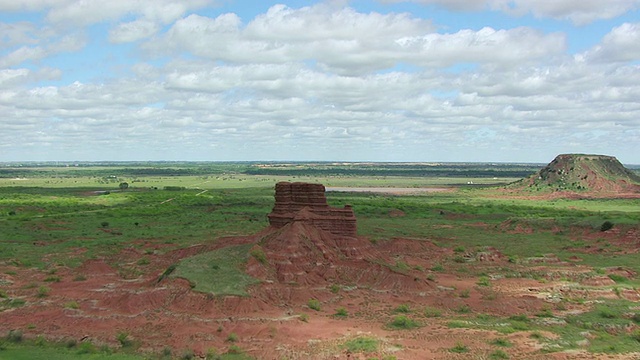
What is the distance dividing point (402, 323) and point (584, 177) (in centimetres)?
15489

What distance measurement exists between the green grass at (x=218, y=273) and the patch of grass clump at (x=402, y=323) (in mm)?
10649

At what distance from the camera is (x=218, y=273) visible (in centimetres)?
4378

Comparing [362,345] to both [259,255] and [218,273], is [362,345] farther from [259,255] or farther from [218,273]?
[259,255]

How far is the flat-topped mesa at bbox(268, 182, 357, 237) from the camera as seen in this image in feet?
182

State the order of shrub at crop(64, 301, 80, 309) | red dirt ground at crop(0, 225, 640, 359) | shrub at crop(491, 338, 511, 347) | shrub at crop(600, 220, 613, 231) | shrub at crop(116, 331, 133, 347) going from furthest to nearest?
shrub at crop(600, 220, 613, 231)
shrub at crop(64, 301, 80, 309)
red dirt ground at crop(0, 225, 640, 359)
shrub at crop(491, 338, 511, 347)
shrub at crop(116, 331, 133, 347)

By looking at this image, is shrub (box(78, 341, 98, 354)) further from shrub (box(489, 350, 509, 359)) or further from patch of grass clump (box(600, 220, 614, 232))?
patch of grass clump (box(600, 220, 614, 232))

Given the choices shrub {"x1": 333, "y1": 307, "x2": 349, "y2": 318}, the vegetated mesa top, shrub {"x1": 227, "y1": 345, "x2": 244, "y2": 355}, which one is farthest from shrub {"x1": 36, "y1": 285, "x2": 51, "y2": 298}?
the vegetated mesa top

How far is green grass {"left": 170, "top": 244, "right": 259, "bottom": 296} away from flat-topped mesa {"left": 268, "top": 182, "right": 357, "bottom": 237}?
9.11 m

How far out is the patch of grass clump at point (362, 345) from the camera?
1288 inches

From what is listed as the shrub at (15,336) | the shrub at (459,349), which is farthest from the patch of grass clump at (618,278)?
Result: the shrub at (15,336)

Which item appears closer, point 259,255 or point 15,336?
point 15,336

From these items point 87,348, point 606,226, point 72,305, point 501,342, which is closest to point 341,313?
point 501,342

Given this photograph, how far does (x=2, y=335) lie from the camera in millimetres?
34344

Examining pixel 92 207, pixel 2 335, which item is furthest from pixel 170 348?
pixel 92 207
